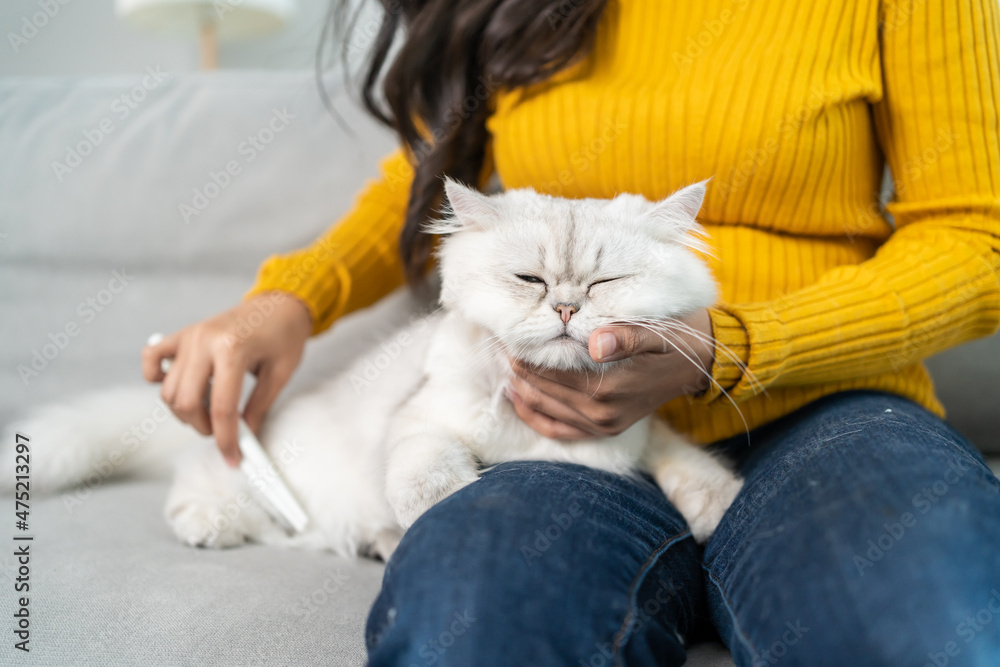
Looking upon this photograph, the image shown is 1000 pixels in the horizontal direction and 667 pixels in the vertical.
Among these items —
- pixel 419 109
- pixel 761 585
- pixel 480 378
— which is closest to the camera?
pixel 761 585

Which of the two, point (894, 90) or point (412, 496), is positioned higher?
point (894, 90)

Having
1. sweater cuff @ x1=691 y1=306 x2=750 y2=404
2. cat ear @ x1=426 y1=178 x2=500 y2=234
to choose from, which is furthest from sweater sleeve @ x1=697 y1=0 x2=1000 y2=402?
cat ear @ x1=426 y1=178 x2=500 y2=234

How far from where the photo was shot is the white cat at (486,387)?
75 centimetres

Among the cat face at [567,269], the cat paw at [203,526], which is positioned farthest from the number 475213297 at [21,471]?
the cat face at [567,269]

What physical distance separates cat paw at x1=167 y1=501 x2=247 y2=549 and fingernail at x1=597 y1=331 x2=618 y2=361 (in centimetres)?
79

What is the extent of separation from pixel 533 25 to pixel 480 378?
2.12 feet

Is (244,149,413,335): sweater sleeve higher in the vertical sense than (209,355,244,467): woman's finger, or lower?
higher

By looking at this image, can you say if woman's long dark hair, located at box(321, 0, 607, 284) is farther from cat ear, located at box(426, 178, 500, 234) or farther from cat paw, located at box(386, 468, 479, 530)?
cat paw, located at box(386, 468, 479, 530)

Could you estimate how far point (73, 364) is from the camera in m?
1.57

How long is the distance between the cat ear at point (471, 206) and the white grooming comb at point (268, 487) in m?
0.61

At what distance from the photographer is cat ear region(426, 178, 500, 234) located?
807 millimetres

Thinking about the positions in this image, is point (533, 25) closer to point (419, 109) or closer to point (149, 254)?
point (419, 109)

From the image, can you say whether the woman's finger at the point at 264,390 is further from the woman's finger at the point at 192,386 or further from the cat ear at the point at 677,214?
the cat ear at the point at 677,214

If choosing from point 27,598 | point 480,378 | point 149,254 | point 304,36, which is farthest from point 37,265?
point 304,36
